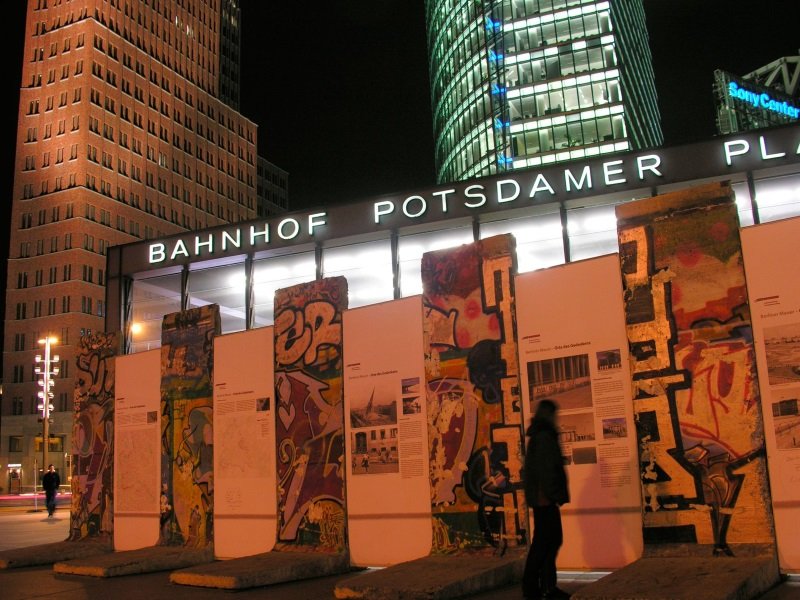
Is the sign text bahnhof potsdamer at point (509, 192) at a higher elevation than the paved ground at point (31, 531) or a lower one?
higher

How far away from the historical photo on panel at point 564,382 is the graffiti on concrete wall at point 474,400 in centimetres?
27

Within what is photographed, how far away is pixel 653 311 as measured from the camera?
7.32m

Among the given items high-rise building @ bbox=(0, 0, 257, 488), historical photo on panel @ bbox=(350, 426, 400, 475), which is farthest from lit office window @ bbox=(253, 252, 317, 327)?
high-rise building @ bbox=(0, 0, 257, 488)

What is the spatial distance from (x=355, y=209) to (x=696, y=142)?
7816 millimetres

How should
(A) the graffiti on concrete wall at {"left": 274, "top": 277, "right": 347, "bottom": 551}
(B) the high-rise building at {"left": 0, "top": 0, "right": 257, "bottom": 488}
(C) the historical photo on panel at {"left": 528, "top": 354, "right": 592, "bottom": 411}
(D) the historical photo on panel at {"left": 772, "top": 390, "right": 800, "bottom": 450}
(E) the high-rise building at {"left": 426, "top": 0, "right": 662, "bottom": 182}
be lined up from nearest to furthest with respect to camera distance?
1. (D) the historical photo on panel at {"left": 772, "top": 390, "right": 800, "bottom": 450}
2. (C) the historical photo on panel at {"left": 528, "top": 354, "right": 592, "bottom": 411}
3. (A) the graffiti on concrete wall at {"left": 274, "top": 277, "right": 347, "bottom": 551}
4. (E) the high-rise building at {"left": 426, "top": 0, "right": 662, "bottom": 182}
5. (B) the high-rise building at {"left": 0, "top": 0, "right": 257, "bottom": 488}

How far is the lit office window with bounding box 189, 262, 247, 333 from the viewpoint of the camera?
21.3 metres

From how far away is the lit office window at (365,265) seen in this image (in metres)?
19.3

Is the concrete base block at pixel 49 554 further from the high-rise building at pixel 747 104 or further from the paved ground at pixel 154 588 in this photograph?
the high-rise building at pixel 747 104

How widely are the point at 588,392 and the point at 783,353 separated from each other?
1.78 metres

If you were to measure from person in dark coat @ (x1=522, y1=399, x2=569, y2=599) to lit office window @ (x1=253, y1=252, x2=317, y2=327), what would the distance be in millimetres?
13917

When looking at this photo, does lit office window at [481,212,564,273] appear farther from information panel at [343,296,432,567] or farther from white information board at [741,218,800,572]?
white information board at [741,218,800,572]

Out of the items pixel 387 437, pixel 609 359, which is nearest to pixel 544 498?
pixel 609 359

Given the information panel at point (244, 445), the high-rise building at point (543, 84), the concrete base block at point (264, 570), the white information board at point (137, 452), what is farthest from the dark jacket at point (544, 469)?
the high-rise building at point (543, 84)

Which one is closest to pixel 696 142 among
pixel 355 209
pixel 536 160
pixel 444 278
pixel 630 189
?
pixel 630 189
